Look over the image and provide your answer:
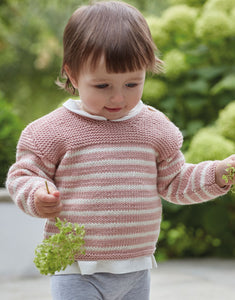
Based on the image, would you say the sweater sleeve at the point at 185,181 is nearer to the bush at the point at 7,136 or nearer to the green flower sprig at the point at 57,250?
the green flower sprig at the point at 57,250

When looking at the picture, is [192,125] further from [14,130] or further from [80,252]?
[80,252]

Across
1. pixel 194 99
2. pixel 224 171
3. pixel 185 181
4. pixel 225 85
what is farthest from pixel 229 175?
pixel 194 99

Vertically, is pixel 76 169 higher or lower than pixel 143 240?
higher

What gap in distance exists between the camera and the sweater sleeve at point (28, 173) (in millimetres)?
1468

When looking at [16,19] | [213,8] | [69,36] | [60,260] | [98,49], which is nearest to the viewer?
[60,260]

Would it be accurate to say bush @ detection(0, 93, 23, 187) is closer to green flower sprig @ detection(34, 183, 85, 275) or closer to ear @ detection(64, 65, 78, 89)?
ear @ detection(64, 65, 78, 89)

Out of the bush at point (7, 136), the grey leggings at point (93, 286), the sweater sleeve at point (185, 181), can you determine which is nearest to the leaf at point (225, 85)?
the bush at point (7, 136)

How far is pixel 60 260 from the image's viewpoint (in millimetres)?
1323

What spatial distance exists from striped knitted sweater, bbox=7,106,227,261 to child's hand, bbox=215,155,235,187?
19 mm

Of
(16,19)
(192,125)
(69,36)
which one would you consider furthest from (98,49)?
(16,19)

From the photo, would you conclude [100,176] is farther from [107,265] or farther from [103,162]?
[107,265]

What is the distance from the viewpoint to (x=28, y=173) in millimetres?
1510

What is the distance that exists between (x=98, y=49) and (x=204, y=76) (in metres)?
2.45

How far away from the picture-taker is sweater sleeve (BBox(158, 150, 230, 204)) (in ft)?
5.29
